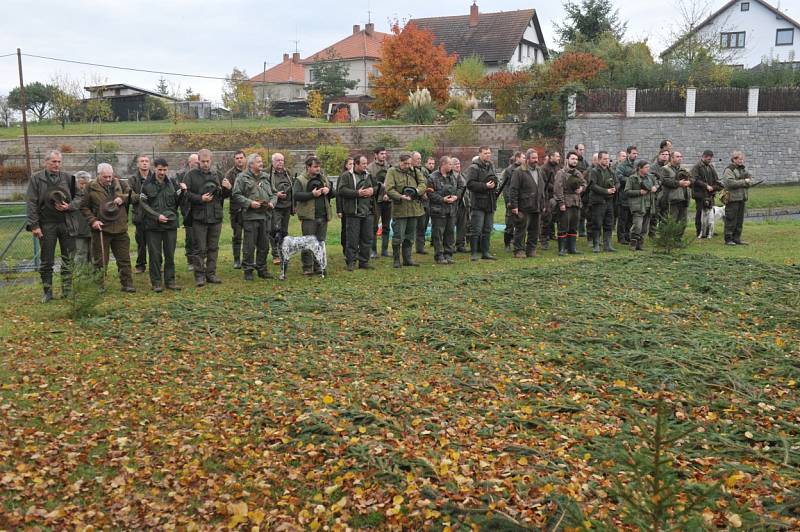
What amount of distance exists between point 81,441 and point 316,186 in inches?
312

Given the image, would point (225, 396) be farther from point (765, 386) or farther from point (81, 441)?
point (765, 386)

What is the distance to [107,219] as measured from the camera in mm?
12062

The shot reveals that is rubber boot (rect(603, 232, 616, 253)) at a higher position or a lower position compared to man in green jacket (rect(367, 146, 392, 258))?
lower

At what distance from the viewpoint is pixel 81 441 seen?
6.38 m

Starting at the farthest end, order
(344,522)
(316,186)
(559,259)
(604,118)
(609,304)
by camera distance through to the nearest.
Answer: (604,118), (559,259), (316,186), (609,304), (344,522)

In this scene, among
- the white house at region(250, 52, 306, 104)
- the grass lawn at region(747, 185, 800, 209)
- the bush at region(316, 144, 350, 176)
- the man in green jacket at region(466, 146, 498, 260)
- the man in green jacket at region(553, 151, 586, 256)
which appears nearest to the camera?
the man in green jacket at region(466, 146, 498, 260)

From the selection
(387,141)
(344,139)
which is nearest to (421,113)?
(387,141)

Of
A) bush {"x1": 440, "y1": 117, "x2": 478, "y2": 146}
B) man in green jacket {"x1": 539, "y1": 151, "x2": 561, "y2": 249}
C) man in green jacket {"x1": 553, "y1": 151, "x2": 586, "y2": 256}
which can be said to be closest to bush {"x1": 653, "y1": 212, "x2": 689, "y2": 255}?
man in green jacket {"x1": 553, "y1": 151, "x2": 586, "y2": 256}

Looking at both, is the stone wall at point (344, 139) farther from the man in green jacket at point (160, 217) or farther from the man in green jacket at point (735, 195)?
the man in green jacket at point (160, 217)

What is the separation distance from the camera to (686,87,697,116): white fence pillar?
33.5 metres

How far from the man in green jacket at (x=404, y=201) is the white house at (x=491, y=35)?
44.5 m

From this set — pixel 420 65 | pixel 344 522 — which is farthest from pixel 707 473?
pixel 420 65

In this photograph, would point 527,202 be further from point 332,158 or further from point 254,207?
point 332,158

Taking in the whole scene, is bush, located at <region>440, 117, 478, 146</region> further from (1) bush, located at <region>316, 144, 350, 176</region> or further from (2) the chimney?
(2) the chimney
